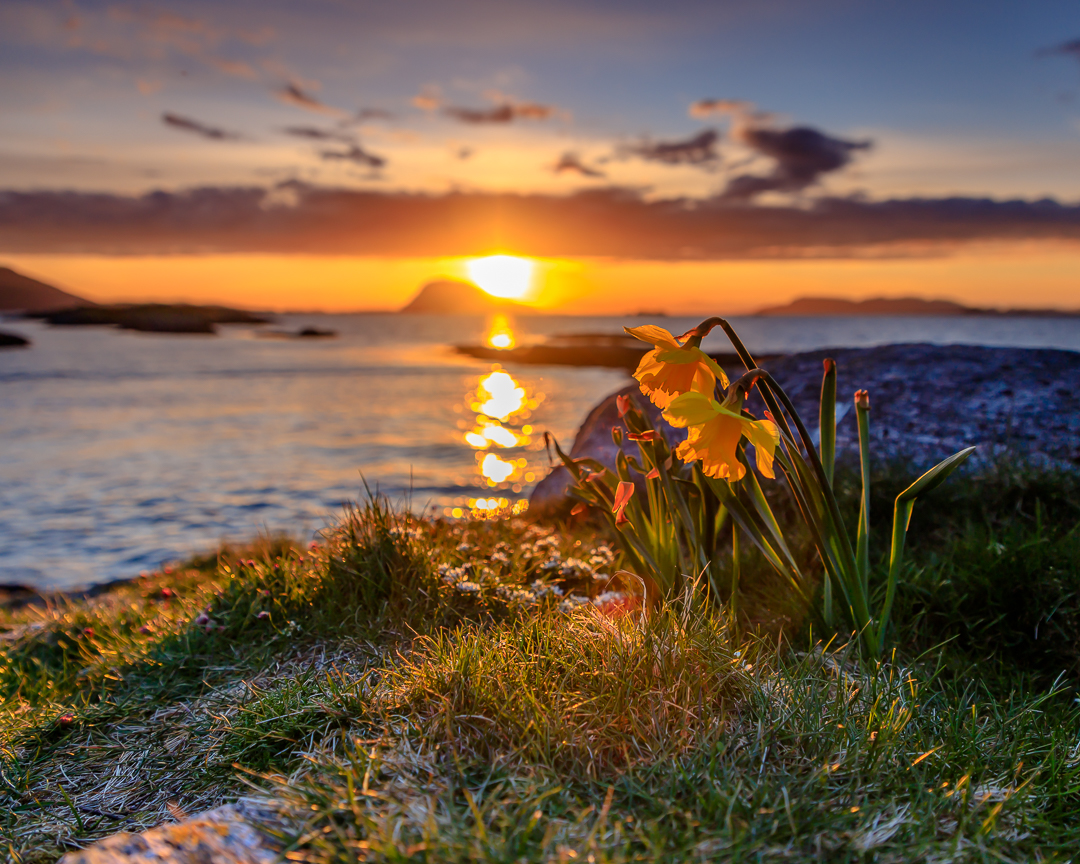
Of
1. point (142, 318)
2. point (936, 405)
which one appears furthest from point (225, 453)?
point (142, 318)

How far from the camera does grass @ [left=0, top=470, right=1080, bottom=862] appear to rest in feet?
5.38

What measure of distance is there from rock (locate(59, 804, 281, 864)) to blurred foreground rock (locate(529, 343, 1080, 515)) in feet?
10.3

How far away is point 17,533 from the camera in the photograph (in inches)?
372

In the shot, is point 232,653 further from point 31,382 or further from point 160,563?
point 31,382

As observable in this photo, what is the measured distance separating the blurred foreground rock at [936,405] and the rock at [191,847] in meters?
3.15

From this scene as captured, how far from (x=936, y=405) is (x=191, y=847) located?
17.9 ft

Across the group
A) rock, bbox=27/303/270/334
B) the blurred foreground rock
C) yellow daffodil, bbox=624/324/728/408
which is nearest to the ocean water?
the blurred foreground rock

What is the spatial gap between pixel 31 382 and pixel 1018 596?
31.9 metres

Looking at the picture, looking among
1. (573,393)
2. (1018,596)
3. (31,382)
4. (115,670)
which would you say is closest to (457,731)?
(115,670)

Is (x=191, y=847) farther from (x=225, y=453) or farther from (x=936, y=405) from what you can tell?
(x=225, y=453)

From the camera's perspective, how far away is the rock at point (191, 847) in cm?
146

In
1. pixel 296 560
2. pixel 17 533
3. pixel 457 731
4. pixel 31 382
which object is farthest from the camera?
pixel 31 382

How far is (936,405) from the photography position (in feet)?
17.1

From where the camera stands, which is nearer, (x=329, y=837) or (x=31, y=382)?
(x=329, y=837)
